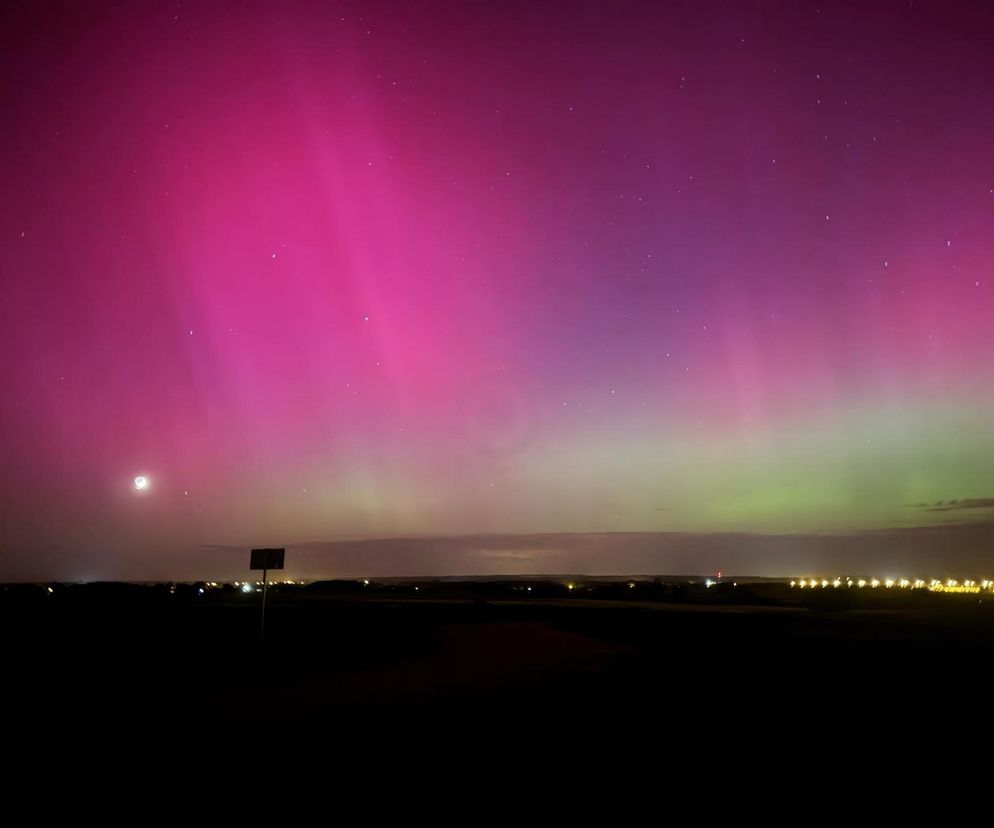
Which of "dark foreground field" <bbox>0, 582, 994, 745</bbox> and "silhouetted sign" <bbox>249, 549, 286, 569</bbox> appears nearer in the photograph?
"dark foreground field" <bbox>0, 582, 994, 745</bbox>

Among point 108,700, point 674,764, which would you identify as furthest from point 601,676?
point 108,700

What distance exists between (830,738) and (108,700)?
11.1 metres

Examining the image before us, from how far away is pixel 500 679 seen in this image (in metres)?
16.2

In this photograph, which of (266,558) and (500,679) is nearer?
(500,679)

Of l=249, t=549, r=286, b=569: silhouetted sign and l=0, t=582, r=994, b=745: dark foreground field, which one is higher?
l=249, t=549, r=286, b=569: silhouetted sign

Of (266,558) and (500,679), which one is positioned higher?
(266,558)

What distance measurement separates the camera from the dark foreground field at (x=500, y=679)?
11.4m

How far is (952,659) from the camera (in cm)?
2112

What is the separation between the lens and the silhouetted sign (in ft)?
59.0

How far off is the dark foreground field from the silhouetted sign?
Answer: 2248mm

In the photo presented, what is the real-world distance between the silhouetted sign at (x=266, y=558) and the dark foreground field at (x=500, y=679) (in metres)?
2.25

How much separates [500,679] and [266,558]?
238 inches

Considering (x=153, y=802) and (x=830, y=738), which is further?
(x=830, y=738)

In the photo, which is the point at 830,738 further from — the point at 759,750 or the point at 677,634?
the point at 677,634
